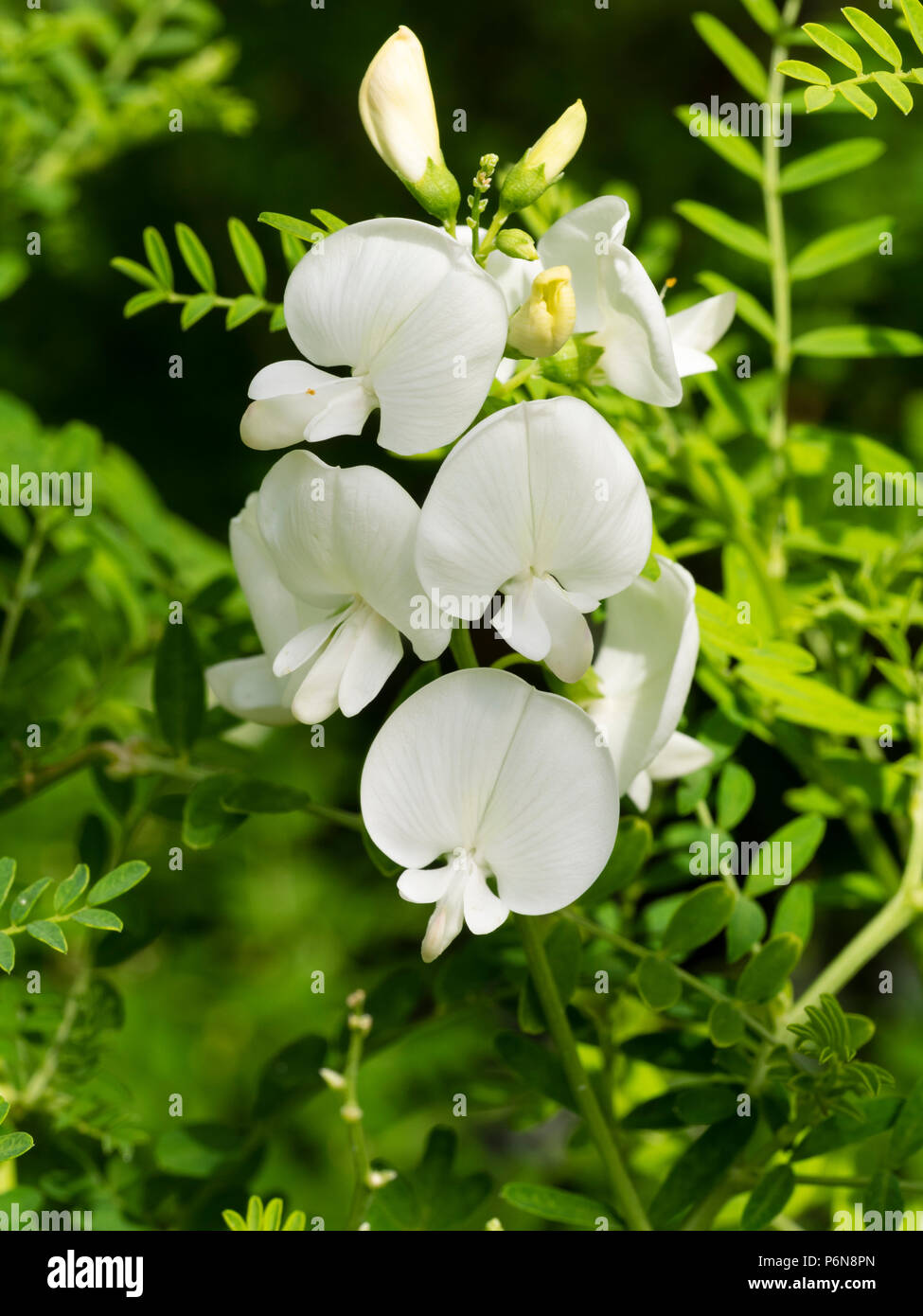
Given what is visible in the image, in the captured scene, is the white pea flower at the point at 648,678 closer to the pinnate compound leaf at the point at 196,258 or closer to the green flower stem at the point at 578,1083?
the green flower stem at the point at 578,1083

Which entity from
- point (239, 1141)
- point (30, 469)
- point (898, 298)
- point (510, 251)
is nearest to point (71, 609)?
point (30, 469)

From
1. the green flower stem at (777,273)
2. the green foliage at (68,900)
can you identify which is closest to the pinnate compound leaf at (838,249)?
the green flower stem at (777,273)

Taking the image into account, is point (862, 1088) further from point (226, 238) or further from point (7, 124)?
point (226, 238)

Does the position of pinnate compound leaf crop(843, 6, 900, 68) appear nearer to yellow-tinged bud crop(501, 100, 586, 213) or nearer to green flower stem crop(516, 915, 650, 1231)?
yellow-tinged bud crop(501, 100, 586, 213)

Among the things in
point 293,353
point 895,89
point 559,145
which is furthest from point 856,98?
point 293,353

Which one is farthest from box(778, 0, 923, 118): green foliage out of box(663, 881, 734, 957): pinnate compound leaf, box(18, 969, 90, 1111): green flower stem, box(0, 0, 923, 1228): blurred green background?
box(0, 0, 923, 1228): blurred green background

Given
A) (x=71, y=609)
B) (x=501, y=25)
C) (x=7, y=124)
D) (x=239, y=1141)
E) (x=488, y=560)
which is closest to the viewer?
(x=488, y=560)
